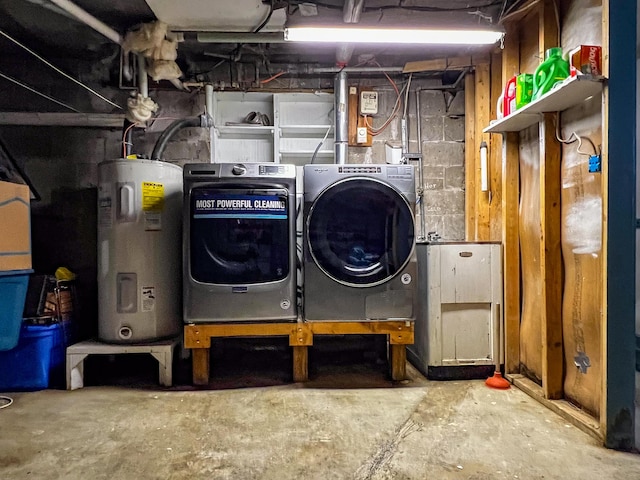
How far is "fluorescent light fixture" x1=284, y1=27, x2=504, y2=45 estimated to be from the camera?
8.14ft

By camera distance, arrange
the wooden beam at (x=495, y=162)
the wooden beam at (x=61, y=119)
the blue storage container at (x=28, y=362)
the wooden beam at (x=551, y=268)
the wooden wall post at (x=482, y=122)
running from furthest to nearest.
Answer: the wooden beam at (x=61, y=119)
the wooden wall post at (x=482, y=122)
the wooden beam at (x=495, y=162)
the blue storage container at (x=28, y=362)
the wooden beam at (x=551, y=268)

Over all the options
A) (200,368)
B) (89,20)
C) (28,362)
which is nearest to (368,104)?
(89,20)

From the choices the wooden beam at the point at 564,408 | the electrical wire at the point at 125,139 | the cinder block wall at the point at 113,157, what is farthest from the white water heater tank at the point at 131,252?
the wooden beam at the point at 564,408

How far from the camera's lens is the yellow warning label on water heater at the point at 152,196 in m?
2.55

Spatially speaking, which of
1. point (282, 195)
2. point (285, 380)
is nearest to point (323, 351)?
point (285, 380)

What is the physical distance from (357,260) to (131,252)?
1.41 m

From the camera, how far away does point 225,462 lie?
159 cm

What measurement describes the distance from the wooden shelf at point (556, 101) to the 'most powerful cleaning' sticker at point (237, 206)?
4.62ft

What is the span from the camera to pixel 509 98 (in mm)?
2375

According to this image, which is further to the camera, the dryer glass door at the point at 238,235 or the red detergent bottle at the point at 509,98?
the dryer glass door at the point at 238,235

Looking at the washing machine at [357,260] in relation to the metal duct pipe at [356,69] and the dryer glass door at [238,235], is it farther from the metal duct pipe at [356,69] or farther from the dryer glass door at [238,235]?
the metal duct pipe at [356,69]

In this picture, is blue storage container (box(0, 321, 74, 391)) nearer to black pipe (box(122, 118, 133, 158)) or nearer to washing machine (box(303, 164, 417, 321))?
black pipe (box(122, 118, 133, 158))

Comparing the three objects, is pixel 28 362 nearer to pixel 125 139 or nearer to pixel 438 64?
pixel 125 139

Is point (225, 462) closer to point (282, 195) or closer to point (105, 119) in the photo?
point (282, 195)
